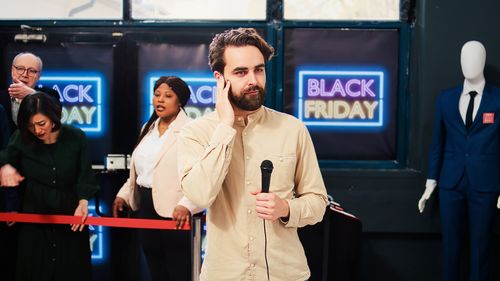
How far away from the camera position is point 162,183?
10.5 ft

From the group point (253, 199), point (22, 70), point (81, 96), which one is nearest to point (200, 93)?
point (81, 96)

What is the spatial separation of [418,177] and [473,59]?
957mm

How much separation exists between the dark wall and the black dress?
1829 millimetres

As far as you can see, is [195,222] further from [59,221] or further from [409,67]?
[409,67]

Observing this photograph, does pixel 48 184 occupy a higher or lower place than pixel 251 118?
lower

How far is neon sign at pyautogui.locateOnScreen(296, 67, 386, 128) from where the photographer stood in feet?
13.5

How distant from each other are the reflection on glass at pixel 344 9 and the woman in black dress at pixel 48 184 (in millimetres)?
1912

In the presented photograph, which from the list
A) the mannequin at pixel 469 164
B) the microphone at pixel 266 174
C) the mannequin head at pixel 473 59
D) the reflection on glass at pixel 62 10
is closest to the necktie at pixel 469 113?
the mannequin at pixel 469 164

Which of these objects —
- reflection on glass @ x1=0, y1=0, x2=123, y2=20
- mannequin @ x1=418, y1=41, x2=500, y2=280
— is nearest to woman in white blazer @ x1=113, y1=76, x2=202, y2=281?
reflection on glass @ x1=0, y1=0, x2=123, y2=20

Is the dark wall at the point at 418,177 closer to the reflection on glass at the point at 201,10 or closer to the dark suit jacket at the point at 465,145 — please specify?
the dark suit jacket at the point at 465,145

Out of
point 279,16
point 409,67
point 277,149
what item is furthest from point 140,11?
point 277,149

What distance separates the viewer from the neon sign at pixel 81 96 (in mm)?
4047

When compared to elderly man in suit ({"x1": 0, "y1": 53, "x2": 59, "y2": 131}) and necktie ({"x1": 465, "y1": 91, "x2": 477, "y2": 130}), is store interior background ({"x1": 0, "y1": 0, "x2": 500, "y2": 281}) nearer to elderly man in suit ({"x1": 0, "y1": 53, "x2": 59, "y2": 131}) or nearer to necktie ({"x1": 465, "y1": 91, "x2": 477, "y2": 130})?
necktie ({"x1": 465, "y1": 91, "x2": 477, "y2": 130})

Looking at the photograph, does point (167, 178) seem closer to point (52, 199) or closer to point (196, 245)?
point (196, 245)
